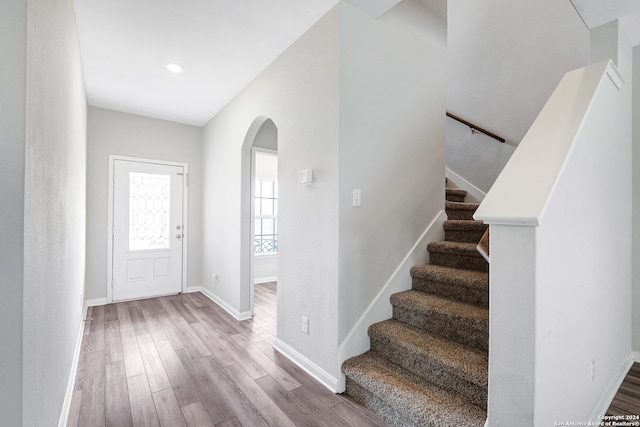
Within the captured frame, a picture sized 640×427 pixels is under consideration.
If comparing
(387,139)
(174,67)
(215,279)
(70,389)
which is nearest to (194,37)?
(174,67)

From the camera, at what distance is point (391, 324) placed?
88.4 inches

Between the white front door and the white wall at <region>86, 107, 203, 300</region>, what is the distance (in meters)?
0.13

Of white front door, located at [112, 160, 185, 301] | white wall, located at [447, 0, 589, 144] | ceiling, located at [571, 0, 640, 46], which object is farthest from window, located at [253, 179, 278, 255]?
ceiling, located at [571, 0, 640, 46]

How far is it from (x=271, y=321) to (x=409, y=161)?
2303 mm

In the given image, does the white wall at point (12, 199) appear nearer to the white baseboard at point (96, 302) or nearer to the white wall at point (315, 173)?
the white wall at point (315, 173)

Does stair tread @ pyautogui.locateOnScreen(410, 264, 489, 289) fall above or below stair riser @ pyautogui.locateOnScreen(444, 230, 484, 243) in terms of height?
below

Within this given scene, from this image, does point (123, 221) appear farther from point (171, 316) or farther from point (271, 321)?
point (271, 321)

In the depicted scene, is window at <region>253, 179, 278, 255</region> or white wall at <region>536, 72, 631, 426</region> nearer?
white wall at <region>536, 72, 631, 426</region>

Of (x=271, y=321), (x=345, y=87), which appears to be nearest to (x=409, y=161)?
(x=345, y=87)

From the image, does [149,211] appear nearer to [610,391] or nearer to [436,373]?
[436,373]

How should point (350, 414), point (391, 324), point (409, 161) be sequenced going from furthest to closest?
point (409, 161), point (391, 324), point (350, 414)

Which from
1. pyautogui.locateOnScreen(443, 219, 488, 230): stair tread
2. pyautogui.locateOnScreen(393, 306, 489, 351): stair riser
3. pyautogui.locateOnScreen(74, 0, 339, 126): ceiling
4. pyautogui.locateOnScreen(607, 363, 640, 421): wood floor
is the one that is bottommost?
pyautogui.locateOnScreen(607, 363, 640, 421): wood floor

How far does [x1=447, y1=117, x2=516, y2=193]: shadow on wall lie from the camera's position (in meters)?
3.61

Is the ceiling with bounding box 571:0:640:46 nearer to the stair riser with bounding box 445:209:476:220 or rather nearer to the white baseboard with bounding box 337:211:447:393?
the white baseboard with bounding box 337:211:447:393
